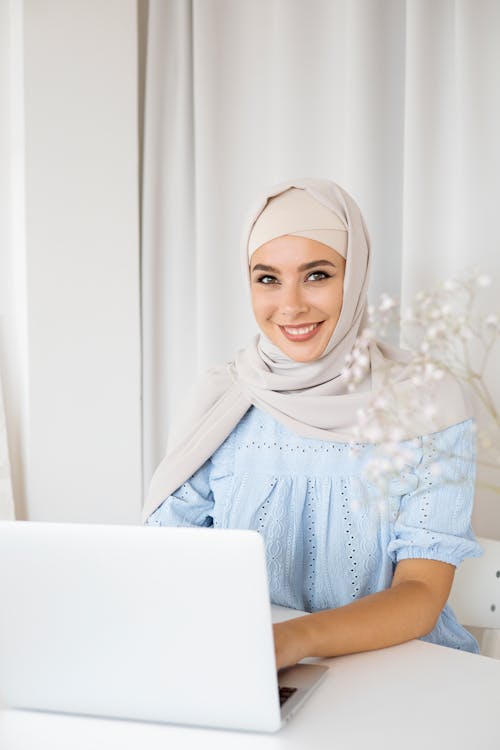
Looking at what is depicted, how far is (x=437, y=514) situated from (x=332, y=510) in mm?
213

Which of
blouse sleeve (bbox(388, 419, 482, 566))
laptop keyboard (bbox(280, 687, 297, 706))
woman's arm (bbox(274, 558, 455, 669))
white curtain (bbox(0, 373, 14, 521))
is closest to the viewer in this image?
laptop keyboard (bbox(280, 687, 297, 706))

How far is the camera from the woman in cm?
168

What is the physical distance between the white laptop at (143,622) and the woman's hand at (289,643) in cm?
9

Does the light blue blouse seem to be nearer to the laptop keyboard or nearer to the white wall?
the laptop keyboard

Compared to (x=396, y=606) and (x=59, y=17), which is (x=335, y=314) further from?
(x=59, y=17)

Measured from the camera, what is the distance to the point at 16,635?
3.54 feet

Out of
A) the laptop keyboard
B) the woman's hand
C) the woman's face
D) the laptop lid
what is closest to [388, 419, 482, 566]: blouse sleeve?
the woman's face

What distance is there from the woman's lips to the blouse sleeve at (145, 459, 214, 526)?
13.0 inches

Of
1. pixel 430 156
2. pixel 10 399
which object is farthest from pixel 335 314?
→ pixel 10 399

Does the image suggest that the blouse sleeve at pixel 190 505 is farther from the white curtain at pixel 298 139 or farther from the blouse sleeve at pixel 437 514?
the white curtain at pixel 298 139

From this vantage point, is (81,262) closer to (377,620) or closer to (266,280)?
(266,280)

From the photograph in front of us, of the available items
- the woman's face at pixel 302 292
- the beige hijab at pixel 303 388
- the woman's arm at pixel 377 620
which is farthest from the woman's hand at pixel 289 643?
the woman's face at pixel 302 292

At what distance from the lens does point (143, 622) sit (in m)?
1.02

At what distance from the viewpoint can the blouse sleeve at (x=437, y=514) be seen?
1.59 metres
